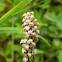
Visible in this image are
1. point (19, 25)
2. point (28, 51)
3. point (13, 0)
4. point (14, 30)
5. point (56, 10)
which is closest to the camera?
point (28, 51)

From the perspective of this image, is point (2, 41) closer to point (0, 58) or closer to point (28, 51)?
point (0, 58)

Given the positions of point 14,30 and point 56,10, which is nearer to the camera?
point 14,30

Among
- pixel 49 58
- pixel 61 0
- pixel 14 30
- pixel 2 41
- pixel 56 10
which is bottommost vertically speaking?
pixel 49 58

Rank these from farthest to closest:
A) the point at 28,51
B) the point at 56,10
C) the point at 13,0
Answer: the point at 56,10 → the point at 13,0 → the point at 28,51

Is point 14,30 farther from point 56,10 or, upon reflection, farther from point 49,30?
point 56,10

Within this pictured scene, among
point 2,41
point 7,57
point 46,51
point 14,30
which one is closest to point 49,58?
point 46,51

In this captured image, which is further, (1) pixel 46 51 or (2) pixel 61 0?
(2) pixel 61 0

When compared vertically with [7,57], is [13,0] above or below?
above

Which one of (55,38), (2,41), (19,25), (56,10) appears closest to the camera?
(19,25)

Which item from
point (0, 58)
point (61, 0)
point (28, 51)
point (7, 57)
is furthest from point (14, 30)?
point (61, 0)
